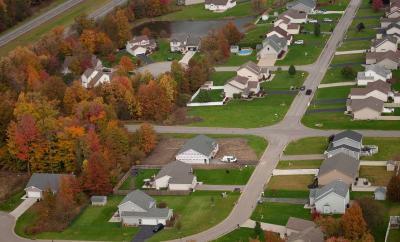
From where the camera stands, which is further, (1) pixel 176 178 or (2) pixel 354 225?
(1) pixel 176 178

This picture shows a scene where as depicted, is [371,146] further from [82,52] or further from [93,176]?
[82,52]

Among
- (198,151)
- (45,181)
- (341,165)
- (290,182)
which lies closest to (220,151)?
(198,151)

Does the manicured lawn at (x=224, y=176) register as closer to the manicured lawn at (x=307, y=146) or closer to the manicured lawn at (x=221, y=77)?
the manicured lawn at (x=307, y=146)

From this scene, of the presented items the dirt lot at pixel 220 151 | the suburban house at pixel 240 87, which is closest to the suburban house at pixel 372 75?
the suburban house at pixel 240 87

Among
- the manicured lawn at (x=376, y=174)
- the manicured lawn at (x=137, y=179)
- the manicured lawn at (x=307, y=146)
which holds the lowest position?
the manicured lawn at (x=137, y=179)

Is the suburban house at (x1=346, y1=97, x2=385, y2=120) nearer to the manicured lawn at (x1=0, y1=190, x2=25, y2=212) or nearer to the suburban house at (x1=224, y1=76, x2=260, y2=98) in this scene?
the suburban house at (x1=224, y1=76, x2=260, y2=98)

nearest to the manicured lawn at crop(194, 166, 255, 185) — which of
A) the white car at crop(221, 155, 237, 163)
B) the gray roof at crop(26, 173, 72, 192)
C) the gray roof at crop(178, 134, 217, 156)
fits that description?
the white car at crop(221, 155, 237, 163)

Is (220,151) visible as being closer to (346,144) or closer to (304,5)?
(346,144)

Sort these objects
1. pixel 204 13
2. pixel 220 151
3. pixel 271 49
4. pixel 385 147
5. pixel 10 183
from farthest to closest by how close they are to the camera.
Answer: pixel 204 13 < pixel 271 49 < pixel 220 151 < pixel 10 183 < pixel 385 147
